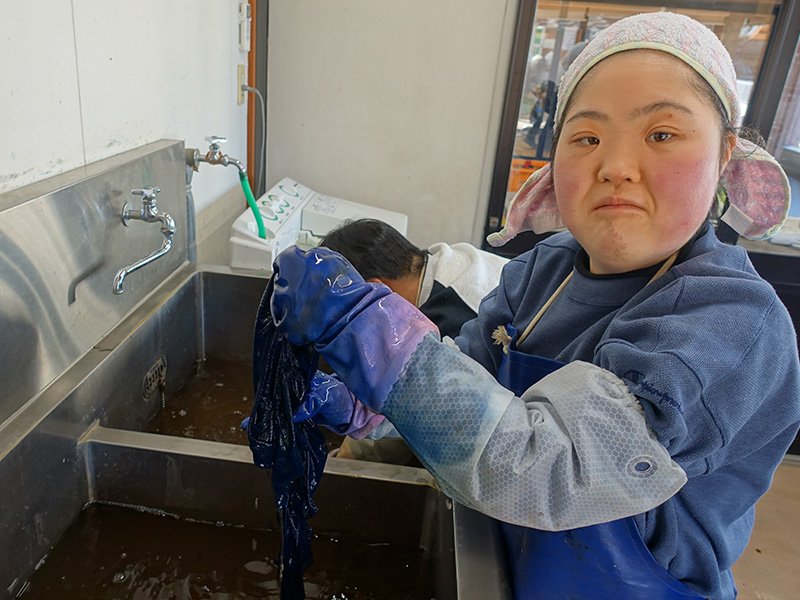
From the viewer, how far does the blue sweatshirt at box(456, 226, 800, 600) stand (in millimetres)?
591

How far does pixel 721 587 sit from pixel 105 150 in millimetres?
1371

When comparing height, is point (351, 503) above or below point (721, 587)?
below

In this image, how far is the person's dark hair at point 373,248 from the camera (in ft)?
5.37

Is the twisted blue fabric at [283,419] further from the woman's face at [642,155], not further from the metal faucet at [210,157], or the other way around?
the metal faucet at [210,157]

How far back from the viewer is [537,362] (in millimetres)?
873

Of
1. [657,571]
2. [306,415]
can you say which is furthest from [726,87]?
[306,415]

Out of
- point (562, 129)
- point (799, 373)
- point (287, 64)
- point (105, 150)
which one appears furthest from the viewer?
point (287, 64)

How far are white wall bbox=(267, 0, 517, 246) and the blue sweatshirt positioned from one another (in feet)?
6.46

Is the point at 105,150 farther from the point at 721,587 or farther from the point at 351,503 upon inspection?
the point at 721,587

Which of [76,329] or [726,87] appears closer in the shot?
[726,87]

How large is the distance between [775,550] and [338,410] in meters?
1.70

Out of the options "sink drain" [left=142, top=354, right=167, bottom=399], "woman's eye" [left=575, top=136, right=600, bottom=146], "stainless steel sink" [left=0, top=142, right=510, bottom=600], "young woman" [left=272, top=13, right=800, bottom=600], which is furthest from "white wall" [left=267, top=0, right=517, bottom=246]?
"woman's eye" [left=575, top=136, right=600, bottom=146]

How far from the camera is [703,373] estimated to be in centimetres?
58

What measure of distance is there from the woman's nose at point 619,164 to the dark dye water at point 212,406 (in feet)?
3.22
